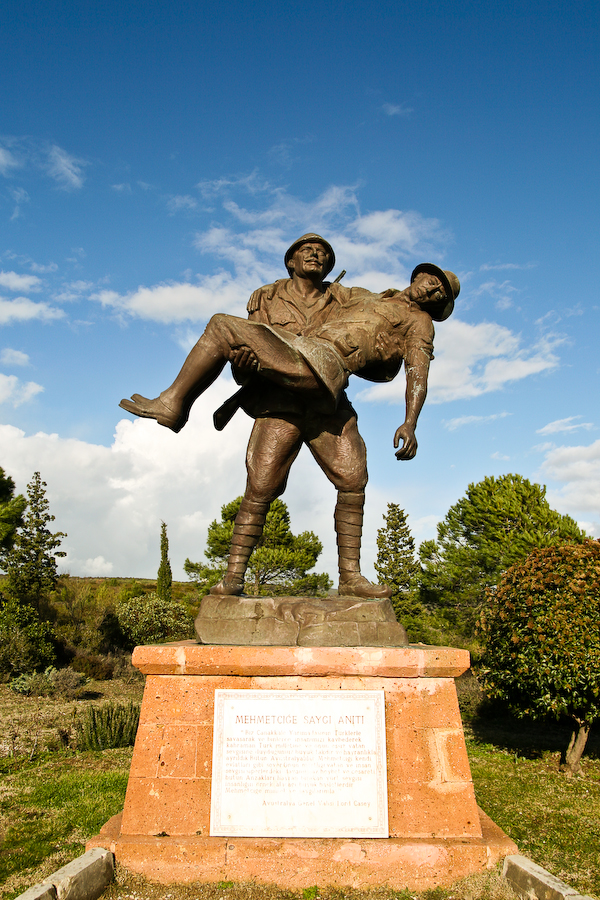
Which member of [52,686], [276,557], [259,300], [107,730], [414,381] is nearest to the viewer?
[414,381]

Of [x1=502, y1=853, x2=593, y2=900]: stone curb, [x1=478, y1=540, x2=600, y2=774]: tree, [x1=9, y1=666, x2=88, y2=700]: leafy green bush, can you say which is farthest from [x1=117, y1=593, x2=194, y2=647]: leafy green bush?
[x1=502, y1=853, x2=593, y2=900]: stone curb

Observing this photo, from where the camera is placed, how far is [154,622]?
723 inches

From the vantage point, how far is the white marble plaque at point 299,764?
108 inches

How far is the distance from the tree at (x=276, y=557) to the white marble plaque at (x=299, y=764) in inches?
586

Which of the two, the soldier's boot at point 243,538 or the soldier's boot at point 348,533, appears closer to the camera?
the soldier's boot at point 243,538

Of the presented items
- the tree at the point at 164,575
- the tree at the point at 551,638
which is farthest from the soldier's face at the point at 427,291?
the tree at the point at 164,575

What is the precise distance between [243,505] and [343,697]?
144 cm

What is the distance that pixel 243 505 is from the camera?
3.83 meters

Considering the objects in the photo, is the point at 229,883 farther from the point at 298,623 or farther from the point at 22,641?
the point at 22,641

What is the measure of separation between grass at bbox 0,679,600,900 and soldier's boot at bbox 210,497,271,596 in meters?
1.56

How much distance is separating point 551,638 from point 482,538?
1292cm

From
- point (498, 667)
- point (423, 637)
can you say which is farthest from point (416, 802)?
point (423, 637)

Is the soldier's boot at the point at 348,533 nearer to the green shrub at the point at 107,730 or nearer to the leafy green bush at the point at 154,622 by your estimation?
the green shrub at the point at 107,730

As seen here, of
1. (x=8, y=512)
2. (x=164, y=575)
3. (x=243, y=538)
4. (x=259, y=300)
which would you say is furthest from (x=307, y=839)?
(x=164, y=575)
